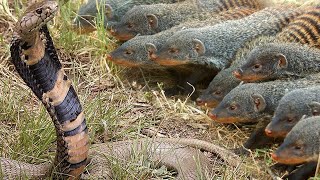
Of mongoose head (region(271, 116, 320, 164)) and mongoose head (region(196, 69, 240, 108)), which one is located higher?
mongoose head (region(271, 116, 320, 164))

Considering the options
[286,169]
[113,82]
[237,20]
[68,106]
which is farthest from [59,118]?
[237,20]

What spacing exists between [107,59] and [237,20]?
1.10 m

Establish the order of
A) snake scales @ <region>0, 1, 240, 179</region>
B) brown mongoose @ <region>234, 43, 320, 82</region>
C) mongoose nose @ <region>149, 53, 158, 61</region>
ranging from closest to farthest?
snake scales @ <region>0, 1, 240, 179</region> → brown mongoose @ <region>234, 43, 320, 82</region> → mongoose nose @ <region>149, 53, 158, 61</region>

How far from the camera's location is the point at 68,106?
10.3ft

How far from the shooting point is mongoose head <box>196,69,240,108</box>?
4.59 meters

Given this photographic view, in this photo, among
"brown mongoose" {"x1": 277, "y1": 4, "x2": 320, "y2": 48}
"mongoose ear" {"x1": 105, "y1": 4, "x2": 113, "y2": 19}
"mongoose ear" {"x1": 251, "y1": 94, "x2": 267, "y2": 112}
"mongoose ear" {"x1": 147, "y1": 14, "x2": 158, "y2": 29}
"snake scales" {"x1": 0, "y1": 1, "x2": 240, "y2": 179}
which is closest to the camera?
"snake scales" {"x1": 0, "y1": 1, "x2": 240, "y2": 179}

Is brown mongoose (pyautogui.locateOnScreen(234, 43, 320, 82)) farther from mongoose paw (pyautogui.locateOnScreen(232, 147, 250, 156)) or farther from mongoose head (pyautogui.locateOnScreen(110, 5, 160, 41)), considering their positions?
mongoose head (pyautogui.locateOnScreen(110, 5, 160, 41))

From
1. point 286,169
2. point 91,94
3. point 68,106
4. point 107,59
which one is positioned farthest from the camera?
point 107,59

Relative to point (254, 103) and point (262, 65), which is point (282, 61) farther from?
point (254, 103)

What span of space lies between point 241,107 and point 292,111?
1.42 feet

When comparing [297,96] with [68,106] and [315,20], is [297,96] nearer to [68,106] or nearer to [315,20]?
[315,20]

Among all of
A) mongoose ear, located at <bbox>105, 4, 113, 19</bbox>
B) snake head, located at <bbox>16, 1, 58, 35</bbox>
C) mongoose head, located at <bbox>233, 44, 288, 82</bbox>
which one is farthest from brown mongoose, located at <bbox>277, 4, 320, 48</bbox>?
snake head, located at <bbox>16, 1, 58, 35</bbox>

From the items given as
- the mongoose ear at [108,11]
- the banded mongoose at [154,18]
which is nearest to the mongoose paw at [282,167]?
the banded mongoose at [154,18]

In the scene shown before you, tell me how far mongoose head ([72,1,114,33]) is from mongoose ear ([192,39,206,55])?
2.88 ft
